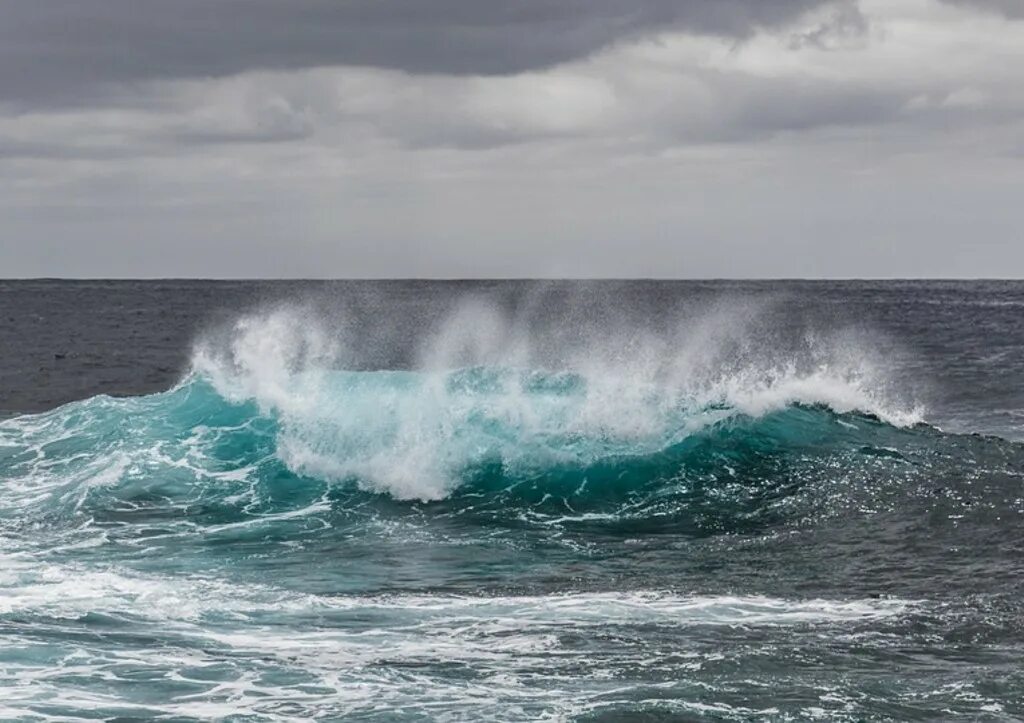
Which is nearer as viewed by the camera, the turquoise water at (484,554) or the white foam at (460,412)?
the turquoise water at (484,554)

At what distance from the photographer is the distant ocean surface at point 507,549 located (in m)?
14.0

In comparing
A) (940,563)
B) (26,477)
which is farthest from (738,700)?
(26,477)

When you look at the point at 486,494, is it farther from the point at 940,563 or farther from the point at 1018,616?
the point at 1018,616

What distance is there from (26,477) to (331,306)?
119145 mm

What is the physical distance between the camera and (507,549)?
21.2 m

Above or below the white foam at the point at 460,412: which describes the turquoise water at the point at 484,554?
below

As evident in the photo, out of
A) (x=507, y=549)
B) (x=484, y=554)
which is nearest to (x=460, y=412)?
(x=507, y=549)

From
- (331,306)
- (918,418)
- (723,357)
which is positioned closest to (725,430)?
(918,418)

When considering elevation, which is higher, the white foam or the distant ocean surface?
the white foam

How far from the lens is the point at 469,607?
56.9 feet

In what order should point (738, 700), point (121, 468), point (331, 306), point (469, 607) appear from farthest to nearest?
point (331, 306) → point (121, 468) → point (469, 607) → point (738, 700)

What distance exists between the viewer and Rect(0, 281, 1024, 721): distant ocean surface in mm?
14000

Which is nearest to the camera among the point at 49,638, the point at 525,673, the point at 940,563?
the point at 525,673

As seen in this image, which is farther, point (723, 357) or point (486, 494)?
point (723, 357)
